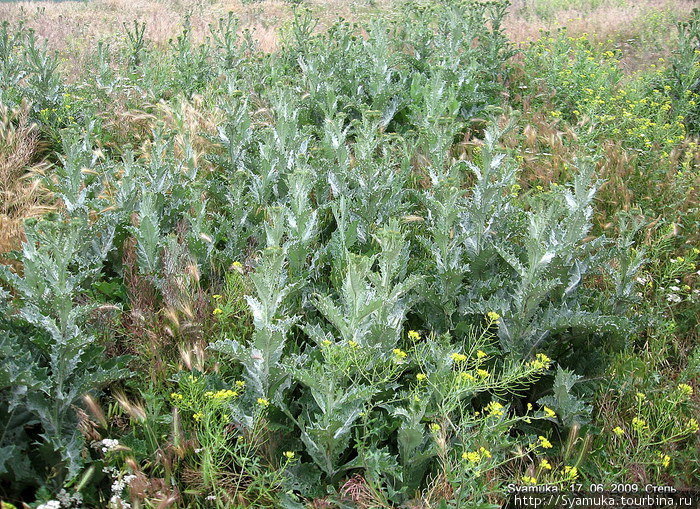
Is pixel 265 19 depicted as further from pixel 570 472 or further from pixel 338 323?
pixel 570 472

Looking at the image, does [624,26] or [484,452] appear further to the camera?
[624,26]

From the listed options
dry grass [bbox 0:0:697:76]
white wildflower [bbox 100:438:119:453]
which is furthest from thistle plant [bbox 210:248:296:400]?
dry grass [bbox 0:0:697:76]

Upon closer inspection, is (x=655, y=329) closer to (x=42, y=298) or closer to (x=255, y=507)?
(x=255, y=507)

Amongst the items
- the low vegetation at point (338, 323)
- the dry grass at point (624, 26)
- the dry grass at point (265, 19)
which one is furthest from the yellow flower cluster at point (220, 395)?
the dry grass at point (624, 26)

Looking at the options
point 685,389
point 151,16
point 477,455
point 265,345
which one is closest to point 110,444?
point 265,345

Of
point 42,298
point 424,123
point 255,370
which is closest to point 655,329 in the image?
point 255,370

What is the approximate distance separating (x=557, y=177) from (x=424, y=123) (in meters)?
1.41

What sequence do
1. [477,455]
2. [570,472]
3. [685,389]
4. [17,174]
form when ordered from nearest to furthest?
1. [477,455]
2. [570,472]
3. [685,389]
4. [17,174]

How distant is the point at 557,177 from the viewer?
5.25m

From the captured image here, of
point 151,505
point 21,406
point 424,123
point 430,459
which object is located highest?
point 424,123

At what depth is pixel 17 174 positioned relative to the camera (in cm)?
522

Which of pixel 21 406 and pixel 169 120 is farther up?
pixel 169 120

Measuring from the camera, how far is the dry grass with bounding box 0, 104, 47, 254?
4.18m

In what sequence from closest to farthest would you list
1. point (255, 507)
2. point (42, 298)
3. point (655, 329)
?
point (255, 507) → point (42, 298) → point (655, 329)
